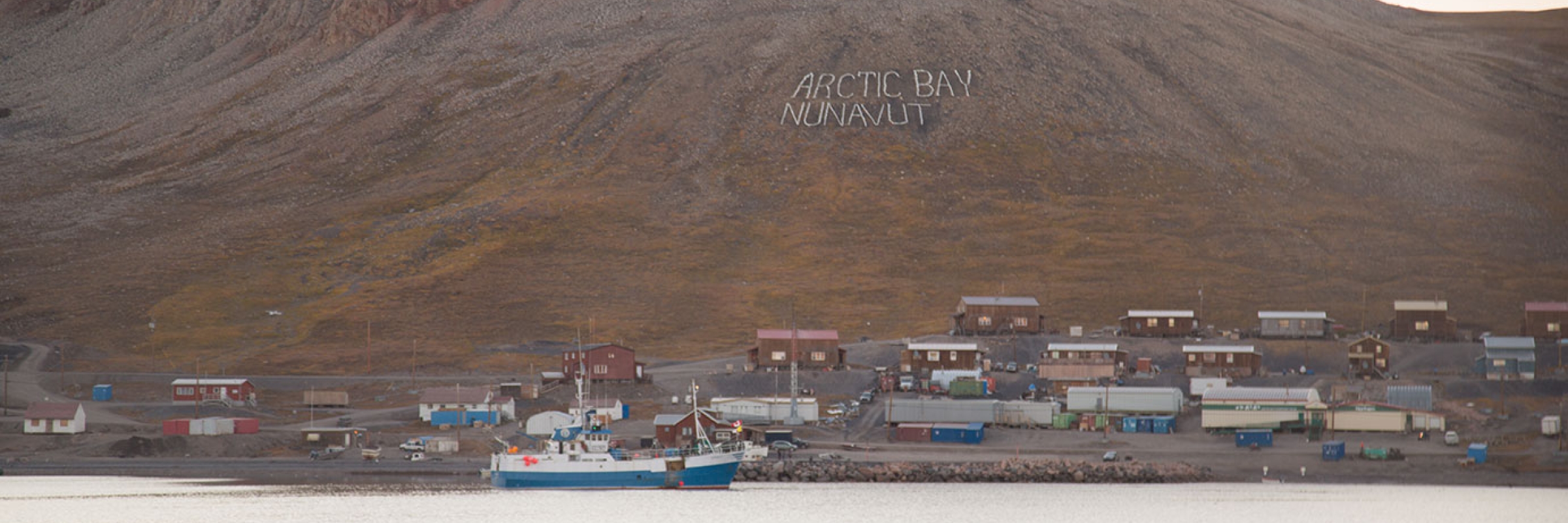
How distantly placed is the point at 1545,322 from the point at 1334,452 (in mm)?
44603

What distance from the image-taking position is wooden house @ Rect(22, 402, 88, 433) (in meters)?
108

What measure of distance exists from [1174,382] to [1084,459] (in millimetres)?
22911

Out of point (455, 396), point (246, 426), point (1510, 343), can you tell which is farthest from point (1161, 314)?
point (246, 426)

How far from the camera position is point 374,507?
8294 cm

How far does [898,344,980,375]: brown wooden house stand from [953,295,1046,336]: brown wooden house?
12579 mm

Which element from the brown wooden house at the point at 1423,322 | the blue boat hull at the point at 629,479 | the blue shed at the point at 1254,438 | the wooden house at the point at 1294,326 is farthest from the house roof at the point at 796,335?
the brown wooden house at the point at 1423,322

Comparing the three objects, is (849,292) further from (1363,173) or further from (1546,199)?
(1546,199)

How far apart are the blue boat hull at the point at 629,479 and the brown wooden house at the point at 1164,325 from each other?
52.4m

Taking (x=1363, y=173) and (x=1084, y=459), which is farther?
(x=1363, y=173)

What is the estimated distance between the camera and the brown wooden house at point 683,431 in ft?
328

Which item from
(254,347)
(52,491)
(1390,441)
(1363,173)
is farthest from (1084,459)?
(1363,173)

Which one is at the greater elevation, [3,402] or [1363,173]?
[1363,173]

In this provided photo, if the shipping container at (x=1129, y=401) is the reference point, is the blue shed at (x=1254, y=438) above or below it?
below

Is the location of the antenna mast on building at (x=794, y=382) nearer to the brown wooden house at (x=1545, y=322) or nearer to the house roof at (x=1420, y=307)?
the house roof at (x=1420, y=307)
